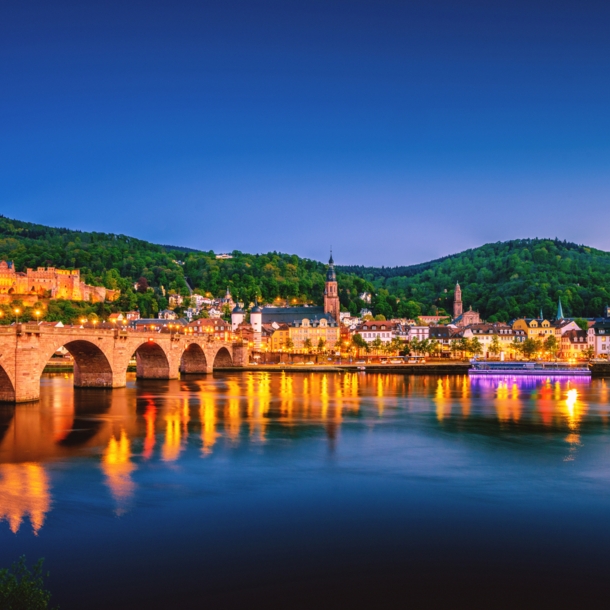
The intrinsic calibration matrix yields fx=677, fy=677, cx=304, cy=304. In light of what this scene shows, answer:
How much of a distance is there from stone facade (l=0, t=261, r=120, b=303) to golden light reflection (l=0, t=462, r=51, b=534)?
125006 millimetres

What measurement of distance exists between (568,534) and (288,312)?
122 meters

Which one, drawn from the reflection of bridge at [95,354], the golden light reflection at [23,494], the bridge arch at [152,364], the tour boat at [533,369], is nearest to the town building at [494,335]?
the tour boat at [533,369]

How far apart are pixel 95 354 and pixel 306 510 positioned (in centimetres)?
3576

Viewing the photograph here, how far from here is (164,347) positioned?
2402 inches

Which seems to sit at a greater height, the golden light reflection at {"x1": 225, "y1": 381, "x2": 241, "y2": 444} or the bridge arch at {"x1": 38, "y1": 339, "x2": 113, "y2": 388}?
the bridge arch at {"x1": 38, "y1": 339, "x2": 113, "y2": 388}

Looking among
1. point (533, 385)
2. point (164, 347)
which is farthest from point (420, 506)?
point (533, 385)

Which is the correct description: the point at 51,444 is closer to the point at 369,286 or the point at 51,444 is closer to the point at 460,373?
the point at 460,373

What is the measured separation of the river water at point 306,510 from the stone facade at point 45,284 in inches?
4400

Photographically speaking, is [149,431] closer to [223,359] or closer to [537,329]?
[223,359]

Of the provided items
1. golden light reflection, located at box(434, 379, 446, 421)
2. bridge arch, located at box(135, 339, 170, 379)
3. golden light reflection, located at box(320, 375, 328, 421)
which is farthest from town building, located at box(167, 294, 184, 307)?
golden light reflection, located at box(434, 379, 446, 421)

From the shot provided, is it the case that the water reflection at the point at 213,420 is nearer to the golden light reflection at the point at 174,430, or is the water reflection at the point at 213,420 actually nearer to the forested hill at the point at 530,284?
the golden light reflection at the point at 174,430

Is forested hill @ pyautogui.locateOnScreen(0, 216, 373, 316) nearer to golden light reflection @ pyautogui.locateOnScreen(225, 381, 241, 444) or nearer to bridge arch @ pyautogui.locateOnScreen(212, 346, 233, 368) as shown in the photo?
bridge arch @ pyautogui.locateOnScreen(212, 346, 233, 368)

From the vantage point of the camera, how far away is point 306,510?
17391mm

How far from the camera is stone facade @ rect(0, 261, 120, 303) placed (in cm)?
14075
